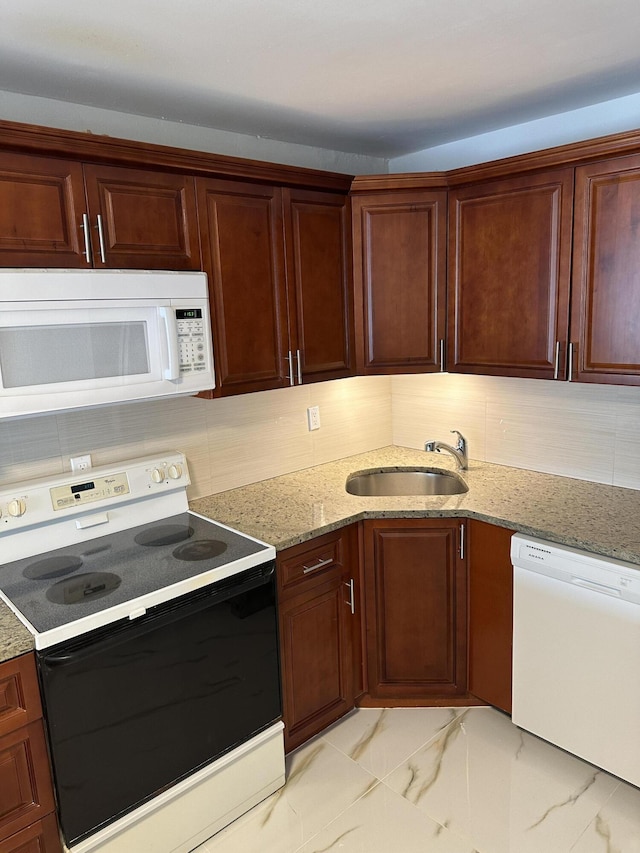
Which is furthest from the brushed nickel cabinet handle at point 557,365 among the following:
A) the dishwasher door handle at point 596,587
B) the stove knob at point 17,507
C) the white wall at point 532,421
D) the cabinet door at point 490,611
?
the stove knob at point 17,507

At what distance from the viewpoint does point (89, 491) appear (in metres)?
2.15

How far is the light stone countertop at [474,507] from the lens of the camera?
6.84 feet

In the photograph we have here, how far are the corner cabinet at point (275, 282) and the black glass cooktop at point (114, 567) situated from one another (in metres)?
0.54

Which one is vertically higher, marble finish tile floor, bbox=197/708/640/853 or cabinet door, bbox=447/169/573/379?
cabinet door, bbox=447/169/573/379

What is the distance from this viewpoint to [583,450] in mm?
2584

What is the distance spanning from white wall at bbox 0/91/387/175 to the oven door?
1.60 metres

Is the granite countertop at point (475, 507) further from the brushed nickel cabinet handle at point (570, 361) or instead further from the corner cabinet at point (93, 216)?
the corner cabinet at point (93, 216)

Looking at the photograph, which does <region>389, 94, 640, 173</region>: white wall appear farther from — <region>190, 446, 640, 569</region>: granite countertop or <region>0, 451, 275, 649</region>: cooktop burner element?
<region>0, 451, 275, 649</region>: cooktop burner element

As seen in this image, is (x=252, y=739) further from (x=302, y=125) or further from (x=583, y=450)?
(x=302, y=125)

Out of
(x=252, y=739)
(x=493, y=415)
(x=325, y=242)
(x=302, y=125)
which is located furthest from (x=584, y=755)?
(x=302, y=125)

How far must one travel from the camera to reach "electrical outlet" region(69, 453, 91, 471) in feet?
7.16

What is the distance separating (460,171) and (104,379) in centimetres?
157

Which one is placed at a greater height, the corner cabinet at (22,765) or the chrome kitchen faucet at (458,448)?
the chrome kitchen faucet at (458,448)

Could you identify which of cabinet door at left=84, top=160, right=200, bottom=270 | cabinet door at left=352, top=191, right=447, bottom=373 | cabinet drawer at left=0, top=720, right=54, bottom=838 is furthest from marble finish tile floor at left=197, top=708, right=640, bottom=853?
cabinet door at left=84, top=160, right=200, bottom=270
